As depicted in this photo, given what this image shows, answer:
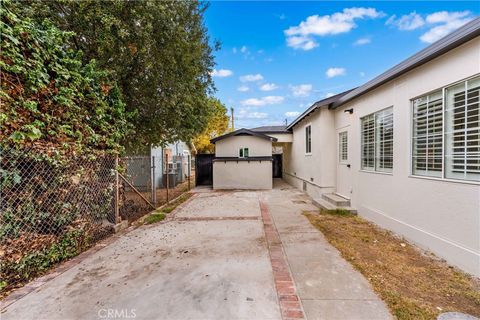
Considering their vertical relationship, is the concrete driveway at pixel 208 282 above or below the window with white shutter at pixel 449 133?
below

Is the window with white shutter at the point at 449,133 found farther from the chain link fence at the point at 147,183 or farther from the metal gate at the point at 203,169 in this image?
the metal gate at the point at 203,169

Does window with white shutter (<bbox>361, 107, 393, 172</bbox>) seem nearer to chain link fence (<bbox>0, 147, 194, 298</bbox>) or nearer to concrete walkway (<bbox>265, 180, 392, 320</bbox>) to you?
concrete walkway (<bbox>265, 180, 392, 320</bbox>)

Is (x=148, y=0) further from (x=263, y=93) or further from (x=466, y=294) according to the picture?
(x=263, y=93)

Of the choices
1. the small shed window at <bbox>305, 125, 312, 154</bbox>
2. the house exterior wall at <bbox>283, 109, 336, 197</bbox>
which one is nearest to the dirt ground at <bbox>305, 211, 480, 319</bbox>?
the house exterior wall at <bbox>283, 109, 336, 197</bbox>

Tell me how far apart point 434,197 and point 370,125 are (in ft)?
9.22

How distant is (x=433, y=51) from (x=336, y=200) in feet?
15.3

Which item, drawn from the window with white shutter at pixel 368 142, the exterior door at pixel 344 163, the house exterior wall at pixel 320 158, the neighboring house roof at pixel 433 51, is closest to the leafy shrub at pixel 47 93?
the neighboring house roof at pixel 433 51

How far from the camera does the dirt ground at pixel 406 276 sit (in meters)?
2.45

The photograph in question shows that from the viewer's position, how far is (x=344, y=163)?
7754 mm

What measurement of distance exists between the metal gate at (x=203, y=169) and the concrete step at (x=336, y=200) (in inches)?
306

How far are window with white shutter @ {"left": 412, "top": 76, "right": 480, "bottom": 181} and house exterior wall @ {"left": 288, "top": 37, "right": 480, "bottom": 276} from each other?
13 cm

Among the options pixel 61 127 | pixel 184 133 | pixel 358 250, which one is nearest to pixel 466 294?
pixel 358 250

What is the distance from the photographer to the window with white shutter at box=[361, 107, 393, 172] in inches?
209

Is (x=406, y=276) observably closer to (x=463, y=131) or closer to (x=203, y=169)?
(x=463, y=131)
